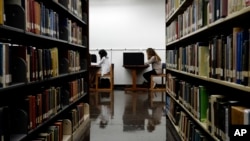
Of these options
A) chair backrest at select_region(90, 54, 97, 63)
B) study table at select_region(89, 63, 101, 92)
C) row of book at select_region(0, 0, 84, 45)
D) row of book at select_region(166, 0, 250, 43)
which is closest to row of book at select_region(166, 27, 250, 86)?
row of book at select_region(166, 0, 250, 43)

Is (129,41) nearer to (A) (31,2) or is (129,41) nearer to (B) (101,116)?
(B) (101,116)

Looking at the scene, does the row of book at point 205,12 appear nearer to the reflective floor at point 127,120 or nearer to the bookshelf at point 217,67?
the bookshelf at point 217,67

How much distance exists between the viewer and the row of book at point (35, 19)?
6.31 ft

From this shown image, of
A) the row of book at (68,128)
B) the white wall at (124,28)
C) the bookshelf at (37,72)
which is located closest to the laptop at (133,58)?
the white wall at (124,28)

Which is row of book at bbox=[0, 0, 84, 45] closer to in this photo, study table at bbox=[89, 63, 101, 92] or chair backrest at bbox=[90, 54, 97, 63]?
study table at bbox=[89, 63, 101, 92]

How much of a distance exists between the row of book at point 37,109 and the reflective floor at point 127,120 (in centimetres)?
52

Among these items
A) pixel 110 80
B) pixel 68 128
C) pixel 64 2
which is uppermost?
pixel 64 2

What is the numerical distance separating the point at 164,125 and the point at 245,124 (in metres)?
2.96

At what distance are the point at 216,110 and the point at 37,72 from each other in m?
1.33

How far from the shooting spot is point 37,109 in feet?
7.52

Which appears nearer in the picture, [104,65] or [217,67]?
[217,67]

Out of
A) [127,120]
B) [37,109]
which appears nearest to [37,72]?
[37,109]

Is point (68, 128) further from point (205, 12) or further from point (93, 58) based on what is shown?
point (93, 58)

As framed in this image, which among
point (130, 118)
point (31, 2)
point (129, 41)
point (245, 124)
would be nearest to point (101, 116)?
point (130, 118)
